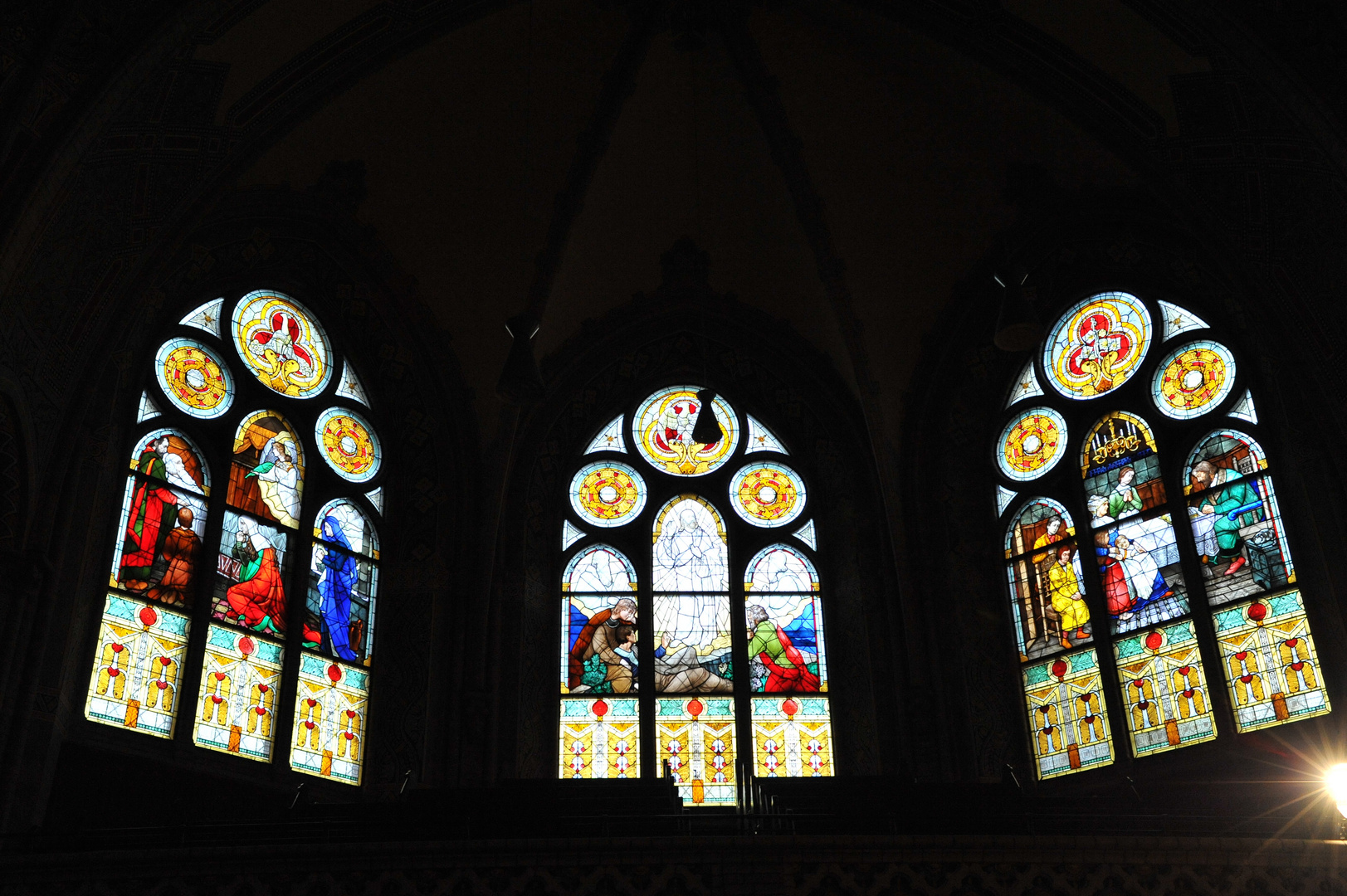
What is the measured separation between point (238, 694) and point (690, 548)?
498 centimetres

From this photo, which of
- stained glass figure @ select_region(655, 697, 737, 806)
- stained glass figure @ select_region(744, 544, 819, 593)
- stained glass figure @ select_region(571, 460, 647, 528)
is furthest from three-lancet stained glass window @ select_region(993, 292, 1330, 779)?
stained glass figure @ select_region(571, 460, 647, 528)

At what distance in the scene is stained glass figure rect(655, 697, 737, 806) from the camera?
14.7m

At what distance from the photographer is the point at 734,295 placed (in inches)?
664

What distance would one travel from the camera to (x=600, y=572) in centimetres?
1595

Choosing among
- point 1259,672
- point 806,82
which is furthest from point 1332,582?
point 806,82

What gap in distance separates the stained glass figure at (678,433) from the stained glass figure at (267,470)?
381 cm

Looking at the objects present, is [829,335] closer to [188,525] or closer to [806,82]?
[806,82]

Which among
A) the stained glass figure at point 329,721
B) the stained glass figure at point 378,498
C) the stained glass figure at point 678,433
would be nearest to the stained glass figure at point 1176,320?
the stained glass figure at point 678,433

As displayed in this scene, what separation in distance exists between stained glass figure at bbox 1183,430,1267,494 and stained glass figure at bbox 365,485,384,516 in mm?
7959

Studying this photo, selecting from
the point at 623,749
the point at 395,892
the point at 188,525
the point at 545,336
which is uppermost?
the point at 545,336

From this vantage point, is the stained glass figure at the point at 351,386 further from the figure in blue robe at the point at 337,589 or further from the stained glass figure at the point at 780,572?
the stained glass figure at the point at 780,572

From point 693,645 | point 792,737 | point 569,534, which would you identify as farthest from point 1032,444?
point 569,534

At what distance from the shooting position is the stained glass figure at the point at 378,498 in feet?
51.0

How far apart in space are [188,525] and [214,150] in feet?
11.1
